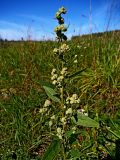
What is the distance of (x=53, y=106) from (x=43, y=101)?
3.48 ft

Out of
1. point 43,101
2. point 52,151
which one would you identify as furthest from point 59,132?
point 43,101

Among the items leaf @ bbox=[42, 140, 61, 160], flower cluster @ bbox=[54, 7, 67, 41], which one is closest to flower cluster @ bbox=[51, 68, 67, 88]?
flower cluster @ bbox=[54, 7, 67, 41]

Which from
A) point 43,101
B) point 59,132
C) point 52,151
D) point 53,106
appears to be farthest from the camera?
point 43,101

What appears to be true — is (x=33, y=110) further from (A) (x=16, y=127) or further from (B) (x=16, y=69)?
(B) (x=16, y=69)

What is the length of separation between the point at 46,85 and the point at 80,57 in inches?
202

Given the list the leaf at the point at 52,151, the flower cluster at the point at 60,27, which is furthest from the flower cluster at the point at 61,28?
the leaf at the point at 52,151

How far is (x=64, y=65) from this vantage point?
2.46 m

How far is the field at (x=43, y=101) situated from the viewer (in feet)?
12.8

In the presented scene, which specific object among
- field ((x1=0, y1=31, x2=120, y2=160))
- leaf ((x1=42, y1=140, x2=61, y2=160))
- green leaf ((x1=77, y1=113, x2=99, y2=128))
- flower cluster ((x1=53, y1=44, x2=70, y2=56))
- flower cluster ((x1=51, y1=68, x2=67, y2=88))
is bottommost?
field ((x1=0, y1=31, x2=120, y2=160))

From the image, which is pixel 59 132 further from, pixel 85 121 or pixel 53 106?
pixel 53 106

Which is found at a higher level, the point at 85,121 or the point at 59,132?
the point at 85,121

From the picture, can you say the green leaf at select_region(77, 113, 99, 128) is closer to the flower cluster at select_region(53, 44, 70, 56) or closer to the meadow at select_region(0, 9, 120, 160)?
the meadow at select_region(0, 9, 120, 160)

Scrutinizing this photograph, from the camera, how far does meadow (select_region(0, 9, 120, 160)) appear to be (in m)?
3.83

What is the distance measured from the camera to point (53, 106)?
4.50 m
